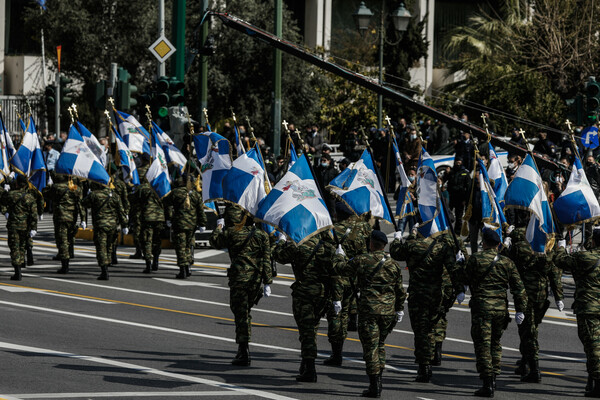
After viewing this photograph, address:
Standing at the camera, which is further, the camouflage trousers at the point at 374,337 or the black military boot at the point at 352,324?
the black military boot at the point at 352,324

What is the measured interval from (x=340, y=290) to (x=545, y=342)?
12.7 feet

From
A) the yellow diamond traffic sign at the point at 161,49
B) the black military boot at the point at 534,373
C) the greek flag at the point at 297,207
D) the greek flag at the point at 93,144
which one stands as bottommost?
the black military boot at the point at 534,373

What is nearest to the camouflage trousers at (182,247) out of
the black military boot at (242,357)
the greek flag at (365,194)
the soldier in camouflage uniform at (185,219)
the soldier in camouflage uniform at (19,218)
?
the soldier in camouflage uniform at (185,219)

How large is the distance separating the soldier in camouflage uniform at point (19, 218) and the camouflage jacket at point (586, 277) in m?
9.99

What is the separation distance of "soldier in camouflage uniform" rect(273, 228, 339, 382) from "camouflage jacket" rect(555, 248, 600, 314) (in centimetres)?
258

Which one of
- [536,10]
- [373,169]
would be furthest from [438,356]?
[536,10]

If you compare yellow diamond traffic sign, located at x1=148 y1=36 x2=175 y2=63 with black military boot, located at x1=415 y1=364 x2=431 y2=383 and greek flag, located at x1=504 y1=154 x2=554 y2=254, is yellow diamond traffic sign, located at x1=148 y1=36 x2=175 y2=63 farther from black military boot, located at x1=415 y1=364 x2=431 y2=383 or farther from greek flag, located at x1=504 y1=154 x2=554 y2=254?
black military boot, located at x1=415 y1=364 x2=431 y2=383

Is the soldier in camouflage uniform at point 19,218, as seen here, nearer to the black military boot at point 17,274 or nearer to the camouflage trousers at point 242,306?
the black military boot at point 17,274

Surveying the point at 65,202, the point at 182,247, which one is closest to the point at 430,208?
the point at 182,247

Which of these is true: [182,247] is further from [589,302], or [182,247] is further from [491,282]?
[589,302]

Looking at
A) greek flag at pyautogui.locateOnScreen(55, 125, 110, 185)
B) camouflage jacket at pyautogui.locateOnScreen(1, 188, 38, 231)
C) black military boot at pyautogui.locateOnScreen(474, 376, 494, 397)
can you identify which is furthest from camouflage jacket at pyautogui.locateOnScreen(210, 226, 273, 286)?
greek flag at pyautogui.locateOnScreen(55, 125, 110, 185)

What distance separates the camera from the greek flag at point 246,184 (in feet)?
43.8

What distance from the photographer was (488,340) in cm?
1152

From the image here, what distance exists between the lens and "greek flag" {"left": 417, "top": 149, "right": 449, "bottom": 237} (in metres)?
13.1
